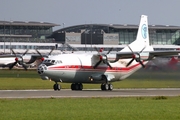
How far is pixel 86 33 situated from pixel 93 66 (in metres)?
119

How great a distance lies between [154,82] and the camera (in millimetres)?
66125

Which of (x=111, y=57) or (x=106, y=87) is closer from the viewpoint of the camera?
(x=111, y=57)

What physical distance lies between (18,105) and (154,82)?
1425 inches

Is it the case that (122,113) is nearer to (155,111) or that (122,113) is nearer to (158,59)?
(155,111)

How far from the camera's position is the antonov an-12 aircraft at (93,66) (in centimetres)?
5472

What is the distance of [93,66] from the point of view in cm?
5816

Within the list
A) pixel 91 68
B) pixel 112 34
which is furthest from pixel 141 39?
pixel 112 34

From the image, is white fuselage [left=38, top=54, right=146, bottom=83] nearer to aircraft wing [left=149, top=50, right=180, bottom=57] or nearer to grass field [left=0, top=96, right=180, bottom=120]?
aircraft wing [left=149, top=50, right=180, bottom=57]

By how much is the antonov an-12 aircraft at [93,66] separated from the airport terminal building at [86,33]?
112234mm

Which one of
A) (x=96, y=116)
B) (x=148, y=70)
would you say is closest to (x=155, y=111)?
(x=96, y=116)

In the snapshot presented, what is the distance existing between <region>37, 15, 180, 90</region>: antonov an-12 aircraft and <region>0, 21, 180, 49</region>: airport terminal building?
11223cm

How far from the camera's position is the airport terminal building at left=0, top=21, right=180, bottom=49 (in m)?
176

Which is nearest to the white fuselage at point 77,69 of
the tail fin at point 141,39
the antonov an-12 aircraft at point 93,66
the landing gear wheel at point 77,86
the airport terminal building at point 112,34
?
the antonov an-12 aircraft at point 93,66

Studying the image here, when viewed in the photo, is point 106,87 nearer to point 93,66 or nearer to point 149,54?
point 93,66
